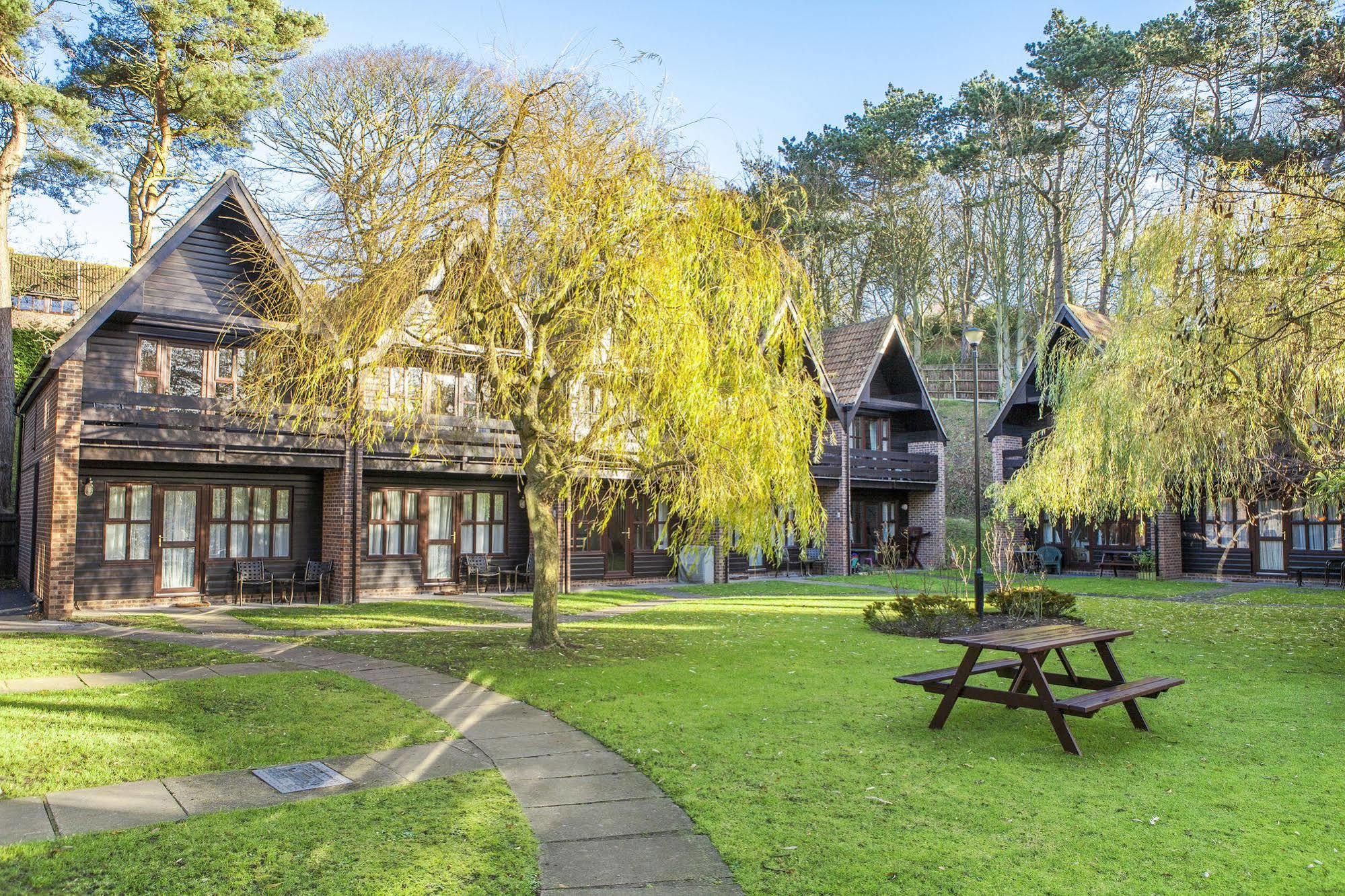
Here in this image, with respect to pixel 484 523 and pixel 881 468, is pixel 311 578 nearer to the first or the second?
pixel 484 523

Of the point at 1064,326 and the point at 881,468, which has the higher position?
the point at 1064,326

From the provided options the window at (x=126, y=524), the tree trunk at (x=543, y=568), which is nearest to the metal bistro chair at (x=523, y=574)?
the window at (x=126, y=524)

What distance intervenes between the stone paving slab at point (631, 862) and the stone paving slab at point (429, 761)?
1.71 m

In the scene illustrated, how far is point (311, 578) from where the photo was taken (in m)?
19.0

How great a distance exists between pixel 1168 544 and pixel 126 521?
26579 mm

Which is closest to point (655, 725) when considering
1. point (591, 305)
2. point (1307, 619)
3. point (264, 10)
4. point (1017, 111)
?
point (591, 305)

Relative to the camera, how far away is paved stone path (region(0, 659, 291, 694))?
935cm

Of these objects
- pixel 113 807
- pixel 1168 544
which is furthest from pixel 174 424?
pixel 1168 544

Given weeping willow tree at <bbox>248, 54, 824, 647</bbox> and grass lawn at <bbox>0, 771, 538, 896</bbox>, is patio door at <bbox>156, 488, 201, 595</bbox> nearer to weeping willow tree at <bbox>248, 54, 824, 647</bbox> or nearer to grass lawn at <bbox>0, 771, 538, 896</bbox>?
weeping willow tree at <bbox>248, 54, 824, 647</bbox>

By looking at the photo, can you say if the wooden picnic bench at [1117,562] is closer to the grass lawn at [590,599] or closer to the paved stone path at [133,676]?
the grass lawn at [590,599]

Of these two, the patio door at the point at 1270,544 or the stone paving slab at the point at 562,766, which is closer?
the stone paving slab at the point at 562,766

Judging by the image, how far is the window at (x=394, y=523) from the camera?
20812mm

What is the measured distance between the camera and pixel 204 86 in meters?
24.2

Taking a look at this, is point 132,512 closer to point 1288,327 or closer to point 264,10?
point 264,10
